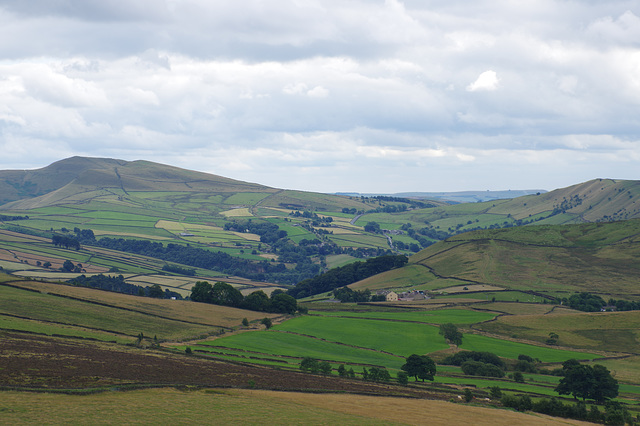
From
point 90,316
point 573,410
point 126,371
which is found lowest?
point 573,410

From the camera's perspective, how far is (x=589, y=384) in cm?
7812

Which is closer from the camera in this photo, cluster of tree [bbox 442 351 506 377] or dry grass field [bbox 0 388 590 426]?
dry grass field [bbox 0 388 590 426]

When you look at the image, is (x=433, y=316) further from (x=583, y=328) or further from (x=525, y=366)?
(x=525, y=366)

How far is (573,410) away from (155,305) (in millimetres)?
86342

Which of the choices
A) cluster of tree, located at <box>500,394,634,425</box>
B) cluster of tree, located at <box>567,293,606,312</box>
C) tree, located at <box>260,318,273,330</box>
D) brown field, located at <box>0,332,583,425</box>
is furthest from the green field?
cluster of tree, located at <box>567,293,606,312</box>

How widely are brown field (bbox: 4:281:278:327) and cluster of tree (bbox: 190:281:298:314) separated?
12.9 meters

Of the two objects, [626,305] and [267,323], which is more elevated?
[626,305]

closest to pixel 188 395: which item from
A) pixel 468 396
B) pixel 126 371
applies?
pixel 126 371

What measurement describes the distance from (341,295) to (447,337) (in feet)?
237

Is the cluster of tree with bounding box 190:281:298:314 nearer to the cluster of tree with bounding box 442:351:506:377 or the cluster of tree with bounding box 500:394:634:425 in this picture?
the cluster of tree with bounding box 442:351:506:377

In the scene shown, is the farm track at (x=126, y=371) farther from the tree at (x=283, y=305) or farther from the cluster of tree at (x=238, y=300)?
the tree at (x=283, y=305)

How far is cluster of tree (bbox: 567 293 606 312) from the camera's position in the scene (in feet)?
532

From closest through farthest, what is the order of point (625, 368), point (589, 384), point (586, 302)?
point (589, 384), point (625, 368), point (586, 302)

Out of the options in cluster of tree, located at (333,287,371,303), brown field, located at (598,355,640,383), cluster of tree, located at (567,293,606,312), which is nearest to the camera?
brown field, located at (598,355,640,383)
